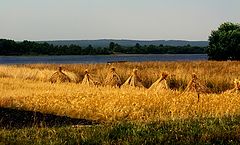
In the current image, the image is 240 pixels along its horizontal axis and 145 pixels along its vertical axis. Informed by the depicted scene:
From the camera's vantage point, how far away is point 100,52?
170m

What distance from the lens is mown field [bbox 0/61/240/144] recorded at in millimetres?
10555

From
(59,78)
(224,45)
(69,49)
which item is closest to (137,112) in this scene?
(59,78)

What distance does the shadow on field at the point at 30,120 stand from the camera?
52.7 feet

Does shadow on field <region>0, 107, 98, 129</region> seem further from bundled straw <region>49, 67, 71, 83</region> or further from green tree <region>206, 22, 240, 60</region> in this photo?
green tree <region>206, 22, 240, 60</region>

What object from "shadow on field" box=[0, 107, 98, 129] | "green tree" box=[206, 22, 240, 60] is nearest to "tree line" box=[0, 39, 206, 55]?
"green tree" box=[206, 22, 240, 60]

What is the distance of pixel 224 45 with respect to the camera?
73.1m

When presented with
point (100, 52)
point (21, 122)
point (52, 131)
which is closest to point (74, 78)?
point (21, 122)

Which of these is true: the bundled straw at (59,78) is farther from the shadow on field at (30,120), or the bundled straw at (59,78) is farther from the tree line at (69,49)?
the tree line at (69,49)

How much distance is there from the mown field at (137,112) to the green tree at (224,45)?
31.1 metres

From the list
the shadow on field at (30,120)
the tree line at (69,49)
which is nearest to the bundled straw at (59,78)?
the shadow on field at (30,120)

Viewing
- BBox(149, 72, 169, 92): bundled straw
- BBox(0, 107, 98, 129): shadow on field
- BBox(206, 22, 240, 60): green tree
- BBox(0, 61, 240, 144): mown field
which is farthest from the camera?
BBox(206, 22, 240, 60): green tree

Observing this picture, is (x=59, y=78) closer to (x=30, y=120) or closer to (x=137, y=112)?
(x=137, y=112)

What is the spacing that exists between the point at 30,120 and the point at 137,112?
4.00 m

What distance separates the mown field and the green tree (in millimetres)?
31149
